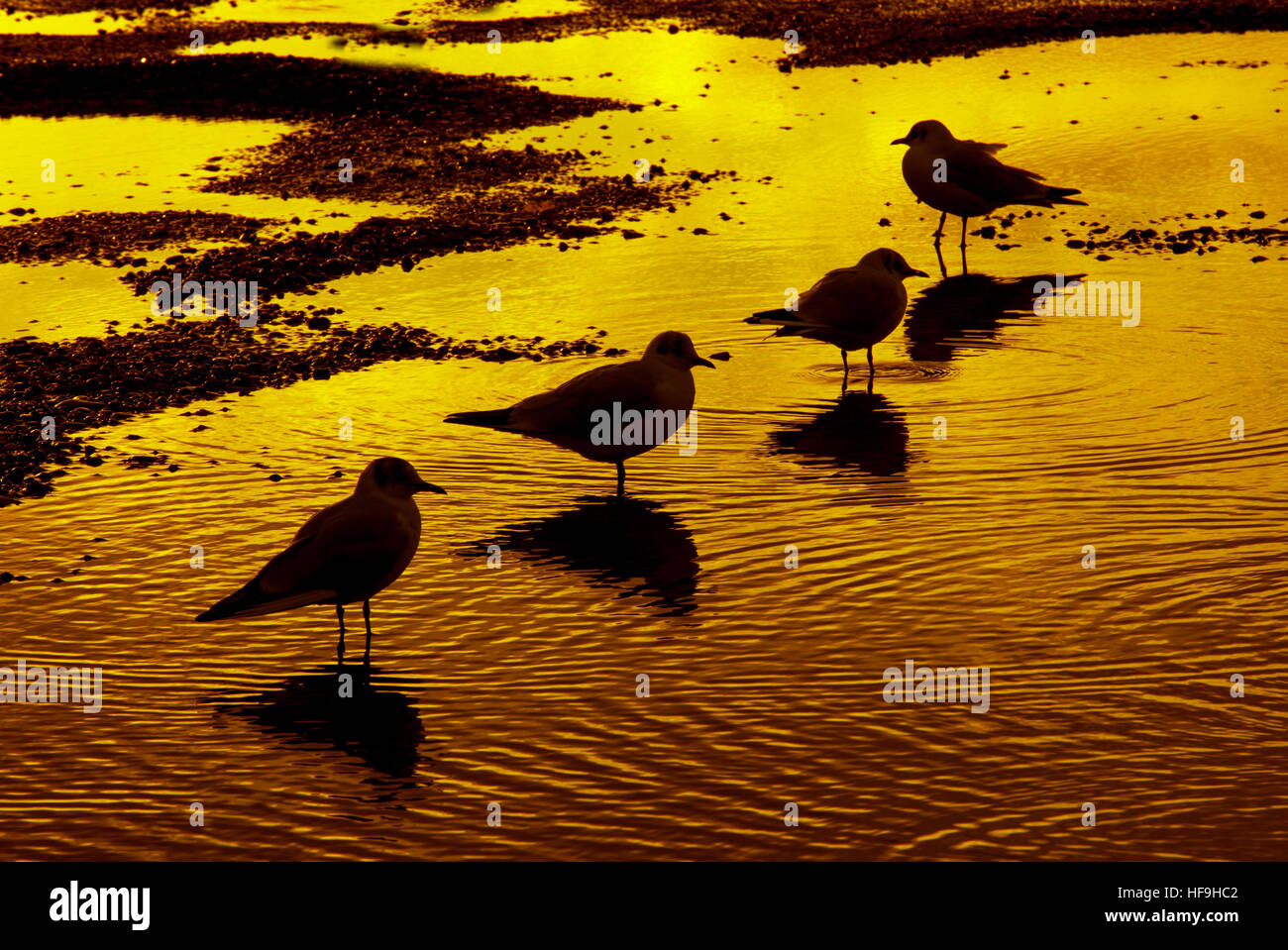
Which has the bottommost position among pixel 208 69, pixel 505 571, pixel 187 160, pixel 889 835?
pixel 889 835

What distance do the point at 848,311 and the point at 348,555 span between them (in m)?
5.15

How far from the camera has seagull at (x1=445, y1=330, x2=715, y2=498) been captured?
10312 mm

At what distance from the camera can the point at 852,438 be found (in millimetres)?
11383

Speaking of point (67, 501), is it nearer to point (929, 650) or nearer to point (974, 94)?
point (929, 650)

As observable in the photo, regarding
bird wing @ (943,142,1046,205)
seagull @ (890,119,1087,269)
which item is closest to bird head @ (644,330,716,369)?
seagull @ (890,119,1087,269)

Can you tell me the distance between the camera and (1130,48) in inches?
930

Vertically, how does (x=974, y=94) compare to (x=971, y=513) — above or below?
above

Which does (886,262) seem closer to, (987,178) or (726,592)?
(987,178)

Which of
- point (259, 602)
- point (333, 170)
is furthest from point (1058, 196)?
point (259, 602)

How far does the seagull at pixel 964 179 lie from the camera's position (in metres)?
15.7

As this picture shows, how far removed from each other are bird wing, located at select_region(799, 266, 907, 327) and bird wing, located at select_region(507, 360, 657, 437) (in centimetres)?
226

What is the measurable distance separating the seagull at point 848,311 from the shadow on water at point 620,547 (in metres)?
2.48

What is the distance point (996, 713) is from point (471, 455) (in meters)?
4.55

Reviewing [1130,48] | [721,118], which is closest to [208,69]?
[721,118]
